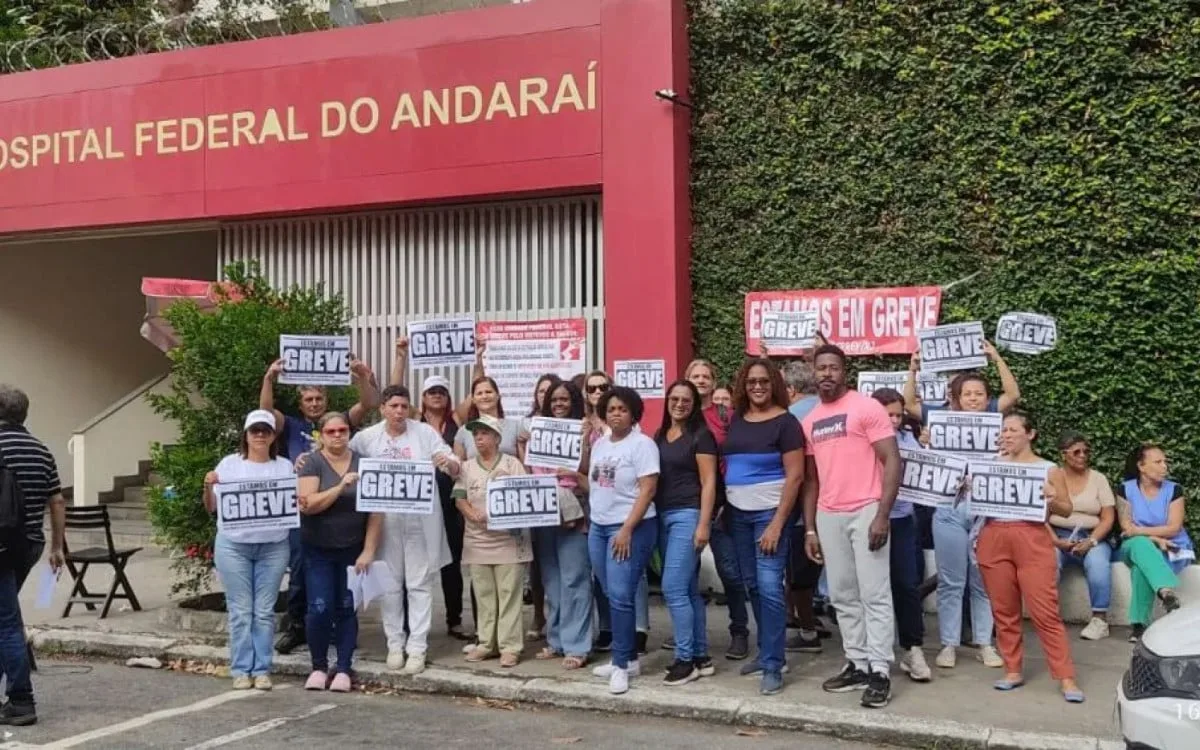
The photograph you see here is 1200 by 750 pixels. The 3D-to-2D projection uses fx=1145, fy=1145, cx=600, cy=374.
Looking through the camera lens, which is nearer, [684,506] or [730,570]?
[684,506]

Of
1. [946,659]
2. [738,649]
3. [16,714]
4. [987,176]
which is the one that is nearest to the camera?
[16,714]

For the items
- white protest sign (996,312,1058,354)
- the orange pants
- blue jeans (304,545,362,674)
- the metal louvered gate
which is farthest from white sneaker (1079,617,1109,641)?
blue jeans (304,545,362,674)

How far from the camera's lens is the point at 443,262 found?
11.6m

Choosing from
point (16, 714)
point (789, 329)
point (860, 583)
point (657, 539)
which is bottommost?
point (16, 714)

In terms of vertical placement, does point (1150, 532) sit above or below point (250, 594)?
above

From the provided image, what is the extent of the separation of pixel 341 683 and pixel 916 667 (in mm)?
3446

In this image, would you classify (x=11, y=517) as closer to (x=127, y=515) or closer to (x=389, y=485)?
(x=389, y=485)

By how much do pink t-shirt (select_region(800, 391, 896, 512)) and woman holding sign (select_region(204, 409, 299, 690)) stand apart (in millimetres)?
3129

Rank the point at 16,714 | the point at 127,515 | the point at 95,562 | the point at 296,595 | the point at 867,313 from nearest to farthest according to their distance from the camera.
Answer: the point at 16,714 < the point at 296,595 < the point at 95,562 < the point at 867,313 < the point at 127,515

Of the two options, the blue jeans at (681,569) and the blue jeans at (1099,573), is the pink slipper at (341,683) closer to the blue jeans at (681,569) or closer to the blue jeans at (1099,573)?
the blue jeans at (681,569)

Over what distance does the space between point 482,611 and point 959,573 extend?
3.04m

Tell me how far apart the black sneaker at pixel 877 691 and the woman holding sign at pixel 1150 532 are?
2.57m

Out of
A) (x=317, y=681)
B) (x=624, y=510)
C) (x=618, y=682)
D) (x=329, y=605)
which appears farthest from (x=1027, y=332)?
(x=317, y=681)

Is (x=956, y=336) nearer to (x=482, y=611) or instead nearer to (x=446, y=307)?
(x=482, y=611)
